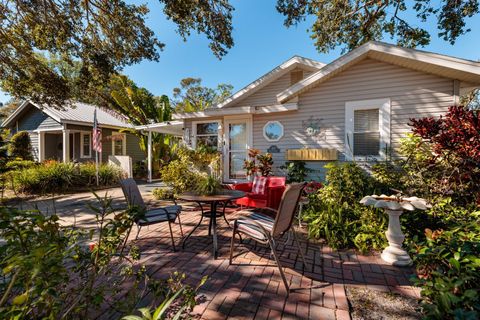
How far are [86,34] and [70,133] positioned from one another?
31.3 feet

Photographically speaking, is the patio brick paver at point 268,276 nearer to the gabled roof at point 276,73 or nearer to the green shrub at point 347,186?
the green shrub at point 347,186

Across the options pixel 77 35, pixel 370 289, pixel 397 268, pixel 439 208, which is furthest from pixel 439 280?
pixel 77 35

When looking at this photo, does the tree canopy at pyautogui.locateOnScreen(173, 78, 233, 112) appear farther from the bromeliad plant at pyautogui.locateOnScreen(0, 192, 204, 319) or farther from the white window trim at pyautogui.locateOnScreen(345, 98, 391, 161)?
the bromeliad plant at pyautogui.locateOnScreen(0, 192, 204, 319)

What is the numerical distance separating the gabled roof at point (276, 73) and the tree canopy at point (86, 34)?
79.3 inches

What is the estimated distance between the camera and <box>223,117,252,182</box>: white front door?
828cm

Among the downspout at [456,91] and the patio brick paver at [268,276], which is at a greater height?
the downspout at [456,91]

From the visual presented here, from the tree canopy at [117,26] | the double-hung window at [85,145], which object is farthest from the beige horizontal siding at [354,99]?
the double-hung window at [85,145]

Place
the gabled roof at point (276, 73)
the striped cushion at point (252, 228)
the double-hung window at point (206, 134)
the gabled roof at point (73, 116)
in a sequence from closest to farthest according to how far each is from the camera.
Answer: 1. the striped cushion at point (252, 228)
2. the gabled roof at point (276, 73)
3. the double-hung window at point (206, 134)
4. the gabled roof at point (73, 116)

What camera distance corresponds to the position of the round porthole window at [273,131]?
7462 mm

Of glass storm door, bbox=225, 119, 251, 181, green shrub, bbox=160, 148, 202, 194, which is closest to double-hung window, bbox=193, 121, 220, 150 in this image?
glass storm door, bbox=225, 119, 251, 181

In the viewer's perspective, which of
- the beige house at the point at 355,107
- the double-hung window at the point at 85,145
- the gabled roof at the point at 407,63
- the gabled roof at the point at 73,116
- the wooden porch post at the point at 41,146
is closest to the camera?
the gabled roof at the point at 407,63

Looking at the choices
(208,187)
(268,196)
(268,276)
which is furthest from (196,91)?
(268,276)

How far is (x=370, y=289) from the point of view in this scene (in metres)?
2.65

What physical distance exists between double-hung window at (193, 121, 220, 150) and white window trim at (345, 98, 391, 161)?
461 centimetres
